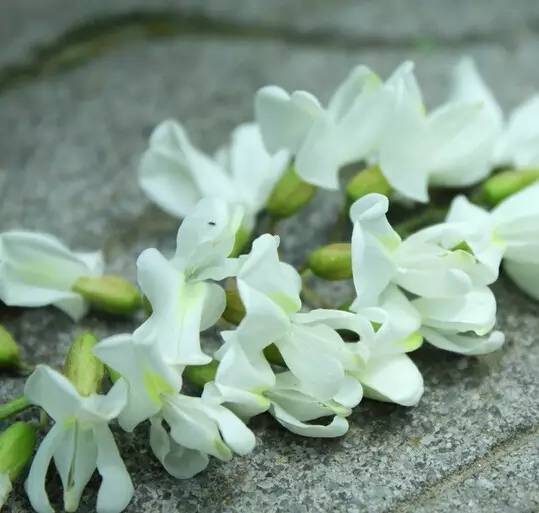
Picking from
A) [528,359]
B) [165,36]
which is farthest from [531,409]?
[165,36]

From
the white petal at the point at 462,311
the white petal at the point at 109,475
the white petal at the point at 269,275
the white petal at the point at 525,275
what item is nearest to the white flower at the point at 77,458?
the white petal at the point at 109,475

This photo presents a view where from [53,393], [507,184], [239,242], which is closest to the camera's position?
[53,393]

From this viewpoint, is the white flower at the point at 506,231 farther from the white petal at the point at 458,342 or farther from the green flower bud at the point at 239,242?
the green flower bud at the point at 239,242

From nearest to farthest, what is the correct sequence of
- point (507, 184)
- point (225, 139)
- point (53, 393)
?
point (53, 393) < point (507, 184) < point (225, 139)

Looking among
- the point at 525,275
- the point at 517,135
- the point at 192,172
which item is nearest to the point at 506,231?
the point at 525,275

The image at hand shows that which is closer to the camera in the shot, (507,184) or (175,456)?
(175,456)

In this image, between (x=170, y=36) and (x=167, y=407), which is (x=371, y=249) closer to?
(x=167, y=407)

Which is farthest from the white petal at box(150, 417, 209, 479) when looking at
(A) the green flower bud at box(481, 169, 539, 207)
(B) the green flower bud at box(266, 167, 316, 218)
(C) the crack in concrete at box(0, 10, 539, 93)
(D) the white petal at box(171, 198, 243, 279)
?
(C) the crack in concrete at box(0, 10, 539, 93)
